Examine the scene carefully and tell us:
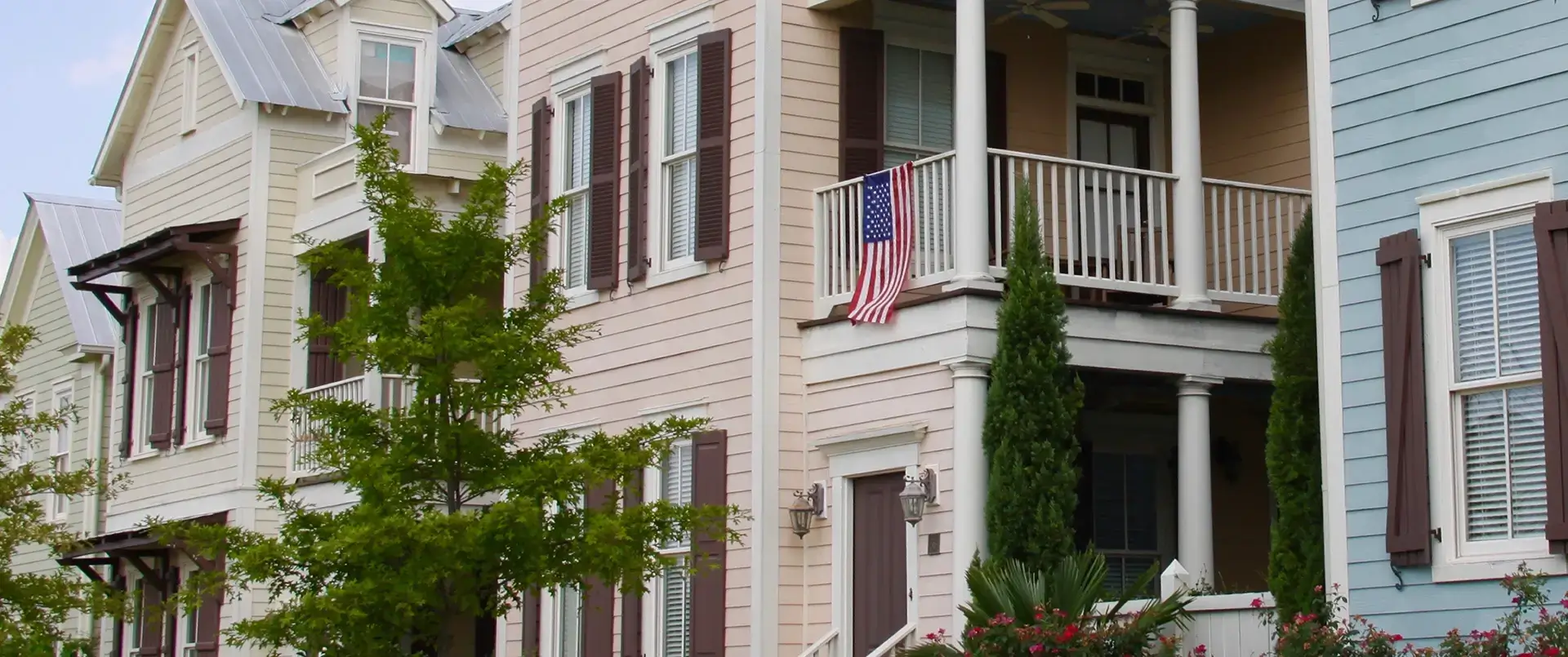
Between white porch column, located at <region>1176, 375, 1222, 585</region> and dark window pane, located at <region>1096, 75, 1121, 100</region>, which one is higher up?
dark window pane, located at <region>1096, 75, 1121, 100</region>

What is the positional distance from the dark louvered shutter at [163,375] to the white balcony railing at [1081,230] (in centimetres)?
1288

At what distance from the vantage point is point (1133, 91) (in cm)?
1991

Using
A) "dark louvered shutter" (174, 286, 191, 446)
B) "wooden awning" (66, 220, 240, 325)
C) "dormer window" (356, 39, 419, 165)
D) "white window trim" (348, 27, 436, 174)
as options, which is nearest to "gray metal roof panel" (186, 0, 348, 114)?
"white window trim" (348, 27, 436, 174)

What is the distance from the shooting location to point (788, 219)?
57.2 ft

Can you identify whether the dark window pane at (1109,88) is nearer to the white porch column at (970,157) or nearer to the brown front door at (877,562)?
the white porch column at (970,157)

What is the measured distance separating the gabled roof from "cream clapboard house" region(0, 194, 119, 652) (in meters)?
0.01

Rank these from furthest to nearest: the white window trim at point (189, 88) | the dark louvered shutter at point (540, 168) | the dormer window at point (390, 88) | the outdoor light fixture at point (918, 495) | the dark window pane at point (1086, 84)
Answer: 1. the white window trim at point (189, 88)
2. the dormer window at point (390, 88)
3. the dark louvered shutter at point (540, 168)
4. the dark window pane at point (1086, 84)
5. the outdoor light fixture at point (918, 495)

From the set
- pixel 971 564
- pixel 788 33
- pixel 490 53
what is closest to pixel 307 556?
pixel 971 564

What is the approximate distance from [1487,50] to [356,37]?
17165 mm

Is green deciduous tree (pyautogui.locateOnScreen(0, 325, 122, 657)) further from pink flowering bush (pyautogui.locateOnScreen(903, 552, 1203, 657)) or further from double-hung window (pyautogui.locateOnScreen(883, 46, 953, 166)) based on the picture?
pink flowering bush (pyautogui.locateOnScreen(903, 552, 1203, 657))

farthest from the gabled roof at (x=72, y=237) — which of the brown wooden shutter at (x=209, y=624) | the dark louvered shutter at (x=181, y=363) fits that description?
the brown wooden shutter at (x=209, y=624)

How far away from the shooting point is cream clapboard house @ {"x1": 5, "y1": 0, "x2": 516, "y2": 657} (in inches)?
1005

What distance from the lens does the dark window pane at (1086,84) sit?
19656 millimetres

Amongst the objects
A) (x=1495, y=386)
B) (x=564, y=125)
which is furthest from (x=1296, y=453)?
(x=564, y=125)
